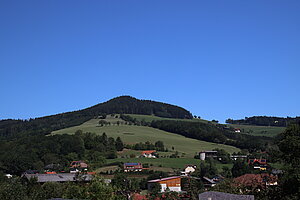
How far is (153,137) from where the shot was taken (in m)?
154

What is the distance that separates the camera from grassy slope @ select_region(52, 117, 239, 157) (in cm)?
14262

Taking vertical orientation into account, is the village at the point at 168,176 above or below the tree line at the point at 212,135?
below

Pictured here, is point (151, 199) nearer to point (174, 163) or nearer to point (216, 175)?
point (216, 175)

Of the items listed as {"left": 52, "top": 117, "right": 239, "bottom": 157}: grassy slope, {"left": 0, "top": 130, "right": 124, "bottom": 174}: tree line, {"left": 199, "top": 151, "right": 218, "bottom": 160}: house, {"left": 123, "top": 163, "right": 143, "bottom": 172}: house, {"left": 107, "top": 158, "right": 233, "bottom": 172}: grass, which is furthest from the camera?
{"left": 52, "top": 117, "right": 239, "bottom": 157}: grassy slope

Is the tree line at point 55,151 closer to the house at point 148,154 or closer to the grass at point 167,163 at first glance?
the house at point 148,154

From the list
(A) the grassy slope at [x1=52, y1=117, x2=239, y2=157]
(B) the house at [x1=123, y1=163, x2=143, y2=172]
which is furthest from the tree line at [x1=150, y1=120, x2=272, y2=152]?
(B) the house at [x1=123, y1=163, x2=143, y2=172]

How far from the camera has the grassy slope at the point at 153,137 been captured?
5615 inches

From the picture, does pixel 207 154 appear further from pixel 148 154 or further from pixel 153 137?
pixel 153 137

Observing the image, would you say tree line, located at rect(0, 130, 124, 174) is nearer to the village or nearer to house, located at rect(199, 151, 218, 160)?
the village

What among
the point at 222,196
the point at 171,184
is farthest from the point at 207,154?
the point at 222,196

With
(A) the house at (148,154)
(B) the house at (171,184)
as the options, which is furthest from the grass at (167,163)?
(B) the house at (171,184)

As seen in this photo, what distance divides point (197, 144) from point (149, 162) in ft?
131

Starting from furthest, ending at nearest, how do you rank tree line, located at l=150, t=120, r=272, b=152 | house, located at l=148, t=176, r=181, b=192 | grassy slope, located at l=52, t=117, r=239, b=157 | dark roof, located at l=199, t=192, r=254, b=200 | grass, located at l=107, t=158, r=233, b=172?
1. tree line, located at l=150, t=120, r=272, b=152
2. grassy slope, located at l=52, t=117, r=239, b=157
3. grass, located at l=107, t=158, r=233, b=172
4. house, located at l=148, t=176, r=181, b=192
5. dark roof, located at l=199, t=192, r=254, b=200

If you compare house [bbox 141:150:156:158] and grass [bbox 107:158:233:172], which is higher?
house [bbox 141:150:156:158]
